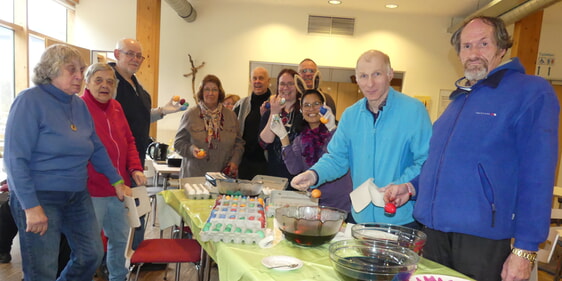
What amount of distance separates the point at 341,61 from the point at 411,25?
1369 mm

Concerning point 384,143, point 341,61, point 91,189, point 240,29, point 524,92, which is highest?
point 240,29

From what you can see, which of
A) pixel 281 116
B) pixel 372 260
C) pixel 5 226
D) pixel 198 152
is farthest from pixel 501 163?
pixel 5 226

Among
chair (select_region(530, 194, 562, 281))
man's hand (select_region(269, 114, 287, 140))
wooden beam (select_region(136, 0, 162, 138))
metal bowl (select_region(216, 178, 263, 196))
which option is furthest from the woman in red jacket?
wooden beam (select_region(136, 0, 162, 138))

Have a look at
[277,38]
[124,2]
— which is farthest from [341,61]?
[124,2]

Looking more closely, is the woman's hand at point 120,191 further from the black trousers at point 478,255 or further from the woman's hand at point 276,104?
the black trousers at point 478,255

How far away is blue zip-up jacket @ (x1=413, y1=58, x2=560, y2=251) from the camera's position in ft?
3.89

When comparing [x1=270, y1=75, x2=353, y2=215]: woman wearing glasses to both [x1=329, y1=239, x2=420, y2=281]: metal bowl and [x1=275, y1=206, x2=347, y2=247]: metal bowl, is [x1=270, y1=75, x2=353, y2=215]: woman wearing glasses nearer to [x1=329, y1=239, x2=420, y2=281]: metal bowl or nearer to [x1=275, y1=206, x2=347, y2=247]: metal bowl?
[x1=275, y1=206, x2=347, y2=247]: metal bowl

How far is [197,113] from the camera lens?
2.93m

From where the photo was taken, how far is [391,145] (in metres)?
1.58

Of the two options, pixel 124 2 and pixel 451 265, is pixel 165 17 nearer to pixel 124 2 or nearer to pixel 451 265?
pixel 124 2

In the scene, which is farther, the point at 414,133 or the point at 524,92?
the point at 414,133

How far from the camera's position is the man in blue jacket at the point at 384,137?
157 centimetres

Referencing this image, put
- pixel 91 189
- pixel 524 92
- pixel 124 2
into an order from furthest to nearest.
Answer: pixel 124 2 → pixel 91 189 → pixel 524 92

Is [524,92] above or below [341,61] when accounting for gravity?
below
